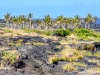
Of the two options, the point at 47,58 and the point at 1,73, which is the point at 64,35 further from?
the point at 1,73

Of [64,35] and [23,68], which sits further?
[64,35]

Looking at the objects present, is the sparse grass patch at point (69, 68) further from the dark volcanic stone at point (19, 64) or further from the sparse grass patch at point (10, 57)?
the sparse grass patch at point (10, 57)

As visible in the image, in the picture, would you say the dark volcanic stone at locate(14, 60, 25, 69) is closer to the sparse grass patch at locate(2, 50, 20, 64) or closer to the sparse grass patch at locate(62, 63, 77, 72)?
the sparse grass patch at locate(2, 50, 20, 64)

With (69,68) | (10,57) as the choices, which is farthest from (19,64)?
(69,68)

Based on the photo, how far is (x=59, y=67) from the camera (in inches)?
1178

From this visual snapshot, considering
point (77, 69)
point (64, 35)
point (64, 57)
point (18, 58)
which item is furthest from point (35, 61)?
point (64, 35)

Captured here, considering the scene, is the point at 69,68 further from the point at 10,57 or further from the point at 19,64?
the point at 10,57

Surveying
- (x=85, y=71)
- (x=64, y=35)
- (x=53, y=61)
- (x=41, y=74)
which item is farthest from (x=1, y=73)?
(x=64, y=35)

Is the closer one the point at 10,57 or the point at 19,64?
the point at 19,64

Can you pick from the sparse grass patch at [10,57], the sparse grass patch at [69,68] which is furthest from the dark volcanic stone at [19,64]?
the sparse grass patch at [69,68]

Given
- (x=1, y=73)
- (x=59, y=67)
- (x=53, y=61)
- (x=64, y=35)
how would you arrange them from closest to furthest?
(x=1, y=73) → (x=59, y=67) → (x=53, y=61) → (x=64, y=35)

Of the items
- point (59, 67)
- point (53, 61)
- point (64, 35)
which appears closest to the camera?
point (59, 67)

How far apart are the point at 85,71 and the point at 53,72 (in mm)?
2182

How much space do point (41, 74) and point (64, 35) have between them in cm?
7972
